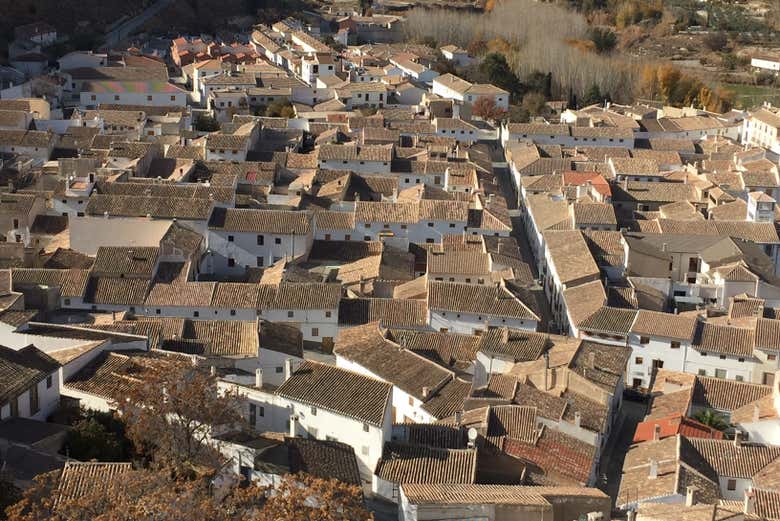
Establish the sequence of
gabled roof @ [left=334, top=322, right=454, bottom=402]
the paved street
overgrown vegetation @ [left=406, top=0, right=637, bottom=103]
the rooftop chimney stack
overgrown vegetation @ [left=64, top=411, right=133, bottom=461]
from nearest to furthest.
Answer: overgrown vegetation @ [left=64, top=411, right=133, bottom=461] → the paved street → the rooftop chimney stack → gabled roof @ [left=334, top=322, right=454, bottom=402] → overgrown vegetation @ [left=406, top=0, right=637, bottom=103]

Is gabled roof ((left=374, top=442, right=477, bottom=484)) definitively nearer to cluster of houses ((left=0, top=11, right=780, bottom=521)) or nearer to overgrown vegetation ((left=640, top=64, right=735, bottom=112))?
cluster of houses ((left=0, top=11, right=780, bottom=521))

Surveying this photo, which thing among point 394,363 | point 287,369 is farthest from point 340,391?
point 394,363

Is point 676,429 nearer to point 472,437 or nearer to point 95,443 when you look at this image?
point 472,437

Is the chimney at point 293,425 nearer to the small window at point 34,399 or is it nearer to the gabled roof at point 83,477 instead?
the small window at point 34,399

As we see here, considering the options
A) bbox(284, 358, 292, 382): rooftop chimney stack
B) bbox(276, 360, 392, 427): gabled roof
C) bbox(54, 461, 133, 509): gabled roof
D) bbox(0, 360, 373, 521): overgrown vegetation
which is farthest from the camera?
bbox(284, 358, 292, 382): rooftop chimney stack

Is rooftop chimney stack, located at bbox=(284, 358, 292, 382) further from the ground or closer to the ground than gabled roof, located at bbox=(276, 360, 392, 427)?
closer to the ground

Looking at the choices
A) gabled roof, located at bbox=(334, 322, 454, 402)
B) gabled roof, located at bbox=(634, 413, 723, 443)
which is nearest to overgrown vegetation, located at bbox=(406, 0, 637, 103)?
gabled roof, located at bbox=(334, 322, 454, 402)

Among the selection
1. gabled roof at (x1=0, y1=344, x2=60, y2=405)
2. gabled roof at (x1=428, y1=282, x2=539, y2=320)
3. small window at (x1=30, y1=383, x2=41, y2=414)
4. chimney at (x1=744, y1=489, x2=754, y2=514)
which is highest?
gabled roof at (x1=0, y1=344, x2=60, y2=405)

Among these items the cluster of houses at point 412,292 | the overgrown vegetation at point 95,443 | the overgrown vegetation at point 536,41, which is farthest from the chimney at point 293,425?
the overgrown vegetation at point 536,41

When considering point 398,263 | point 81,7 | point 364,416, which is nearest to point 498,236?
point 398,263
